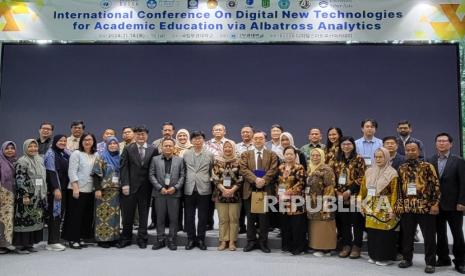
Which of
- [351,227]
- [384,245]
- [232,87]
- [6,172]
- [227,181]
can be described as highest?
[232,87]

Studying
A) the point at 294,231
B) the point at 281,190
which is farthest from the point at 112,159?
the point at 294,231

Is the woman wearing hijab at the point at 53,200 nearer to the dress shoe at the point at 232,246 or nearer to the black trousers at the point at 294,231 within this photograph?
the dress shoe at the point at 232,246

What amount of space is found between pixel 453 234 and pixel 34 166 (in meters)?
4.28

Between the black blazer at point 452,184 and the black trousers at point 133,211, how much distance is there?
3.10 meters

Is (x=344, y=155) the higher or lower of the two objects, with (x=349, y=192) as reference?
higher

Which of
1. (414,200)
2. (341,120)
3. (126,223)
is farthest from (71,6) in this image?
(414,200)

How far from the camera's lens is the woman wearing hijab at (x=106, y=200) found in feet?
15.0

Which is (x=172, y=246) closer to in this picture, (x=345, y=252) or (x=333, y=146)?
(x=345, y=252)

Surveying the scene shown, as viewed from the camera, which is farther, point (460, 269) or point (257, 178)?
point (257, 178)

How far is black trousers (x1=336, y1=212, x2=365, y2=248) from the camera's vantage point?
14.0ft

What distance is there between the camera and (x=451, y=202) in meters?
3.78

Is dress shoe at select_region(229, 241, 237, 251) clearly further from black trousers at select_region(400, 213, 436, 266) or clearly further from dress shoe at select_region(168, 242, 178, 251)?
A: black trousers at select_region(400, 213, 436, 266)

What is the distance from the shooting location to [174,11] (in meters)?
6.31

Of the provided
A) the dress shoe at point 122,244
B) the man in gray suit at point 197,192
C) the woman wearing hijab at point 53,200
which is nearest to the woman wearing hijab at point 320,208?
the man in gray suit at point 197,192
